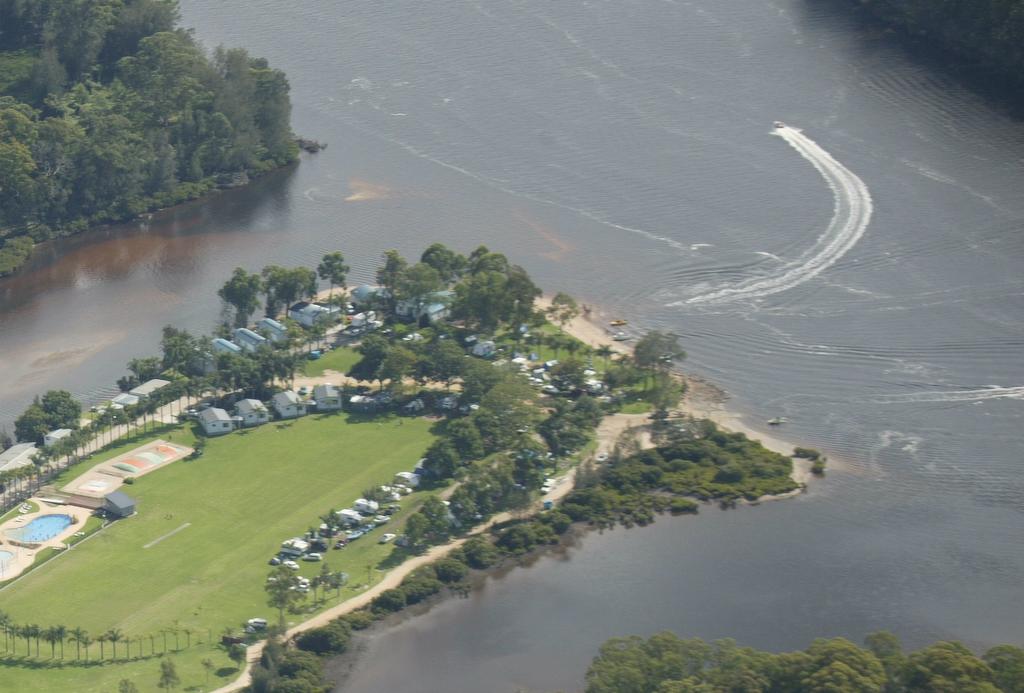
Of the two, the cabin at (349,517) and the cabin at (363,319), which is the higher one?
the cabin at (363,319)

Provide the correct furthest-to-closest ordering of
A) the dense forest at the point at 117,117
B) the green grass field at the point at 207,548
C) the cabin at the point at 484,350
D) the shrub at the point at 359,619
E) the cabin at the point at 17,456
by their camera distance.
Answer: the dense forest at the point at 117,117 < the cabin at the point at 484,350 < the cabin at the point at 17,456 < the shrub at the point at 359,619 < the green grass field at the point at 207,548

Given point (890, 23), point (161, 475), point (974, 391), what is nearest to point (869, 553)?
point (974, 391)

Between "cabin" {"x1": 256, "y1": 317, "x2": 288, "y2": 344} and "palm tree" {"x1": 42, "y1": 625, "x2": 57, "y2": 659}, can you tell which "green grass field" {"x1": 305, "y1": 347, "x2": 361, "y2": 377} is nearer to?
"cabin" {"x1": 256, "y1": 317, "x2": 288, "y2": 344}

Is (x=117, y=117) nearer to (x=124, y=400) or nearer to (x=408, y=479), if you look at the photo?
(x=124, y=400)

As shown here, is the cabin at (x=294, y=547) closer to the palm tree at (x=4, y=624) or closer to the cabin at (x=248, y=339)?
the palm tree at (x=4, y=624)

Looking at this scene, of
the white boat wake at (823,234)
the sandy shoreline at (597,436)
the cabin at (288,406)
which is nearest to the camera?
the sandy shoreline at (597,436)

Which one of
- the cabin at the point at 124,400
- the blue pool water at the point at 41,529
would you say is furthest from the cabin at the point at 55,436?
the blue pool water at the point at 41,529
